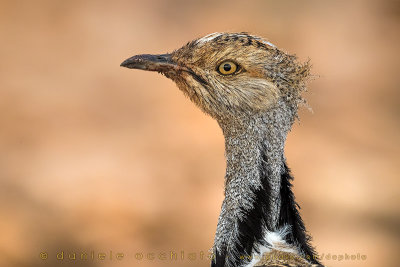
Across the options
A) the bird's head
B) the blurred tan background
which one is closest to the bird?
the bird's head

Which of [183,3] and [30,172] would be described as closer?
[30,172]

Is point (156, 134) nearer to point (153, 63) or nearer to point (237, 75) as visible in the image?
point (153, 63)

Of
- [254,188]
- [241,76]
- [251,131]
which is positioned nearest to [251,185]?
[254,188]

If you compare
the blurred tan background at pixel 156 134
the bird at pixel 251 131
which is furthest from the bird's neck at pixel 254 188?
the blurred tan background at pixel 156 134

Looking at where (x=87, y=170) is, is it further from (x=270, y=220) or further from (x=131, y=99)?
(x=270, y=220)

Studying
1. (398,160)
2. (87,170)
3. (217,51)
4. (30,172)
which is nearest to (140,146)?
(87,170)

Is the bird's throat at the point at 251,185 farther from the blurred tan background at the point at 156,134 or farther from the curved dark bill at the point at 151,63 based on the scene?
the blurred tan background at the point at 156,134

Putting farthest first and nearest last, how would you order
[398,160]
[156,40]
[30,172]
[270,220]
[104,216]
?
1. [156,40]
2. [398,160]
3. [30,172]
4. [104,216]
5. [270,220]
